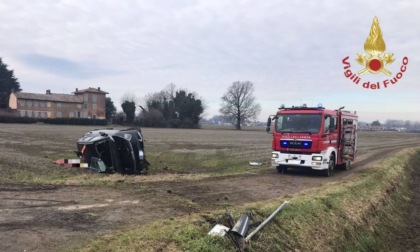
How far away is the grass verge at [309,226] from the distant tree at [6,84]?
8999cm

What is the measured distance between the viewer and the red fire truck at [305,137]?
51.8 ft

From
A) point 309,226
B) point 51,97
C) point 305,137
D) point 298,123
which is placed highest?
point 51,97

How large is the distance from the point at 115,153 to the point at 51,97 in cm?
9414

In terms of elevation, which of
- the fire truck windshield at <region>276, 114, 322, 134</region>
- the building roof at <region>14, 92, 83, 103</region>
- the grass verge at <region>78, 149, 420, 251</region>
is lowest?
the grass verge at <region>78, 149, 420, 251</region>

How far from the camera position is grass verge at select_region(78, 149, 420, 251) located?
6.41 metres

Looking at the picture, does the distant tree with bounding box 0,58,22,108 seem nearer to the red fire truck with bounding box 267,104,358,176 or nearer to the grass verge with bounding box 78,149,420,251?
the red fire truck with bounding box 267,104,358,176

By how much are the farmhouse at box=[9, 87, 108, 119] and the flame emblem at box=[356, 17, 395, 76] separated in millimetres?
93695

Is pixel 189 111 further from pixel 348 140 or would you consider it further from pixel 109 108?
pixel 348 140

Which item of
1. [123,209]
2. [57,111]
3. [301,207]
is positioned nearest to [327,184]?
[301,207]

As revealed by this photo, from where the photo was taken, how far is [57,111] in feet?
333

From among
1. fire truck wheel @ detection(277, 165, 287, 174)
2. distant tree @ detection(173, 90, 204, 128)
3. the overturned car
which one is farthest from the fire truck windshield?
distant tree @ detection(173, 90, 204, 128)

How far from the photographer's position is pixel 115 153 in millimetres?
15336

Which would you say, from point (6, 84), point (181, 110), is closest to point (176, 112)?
point (181, 110)

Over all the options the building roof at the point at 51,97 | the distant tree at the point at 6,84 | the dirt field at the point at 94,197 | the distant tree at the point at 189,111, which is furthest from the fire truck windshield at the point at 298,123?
the building roof at the point at 51,97
